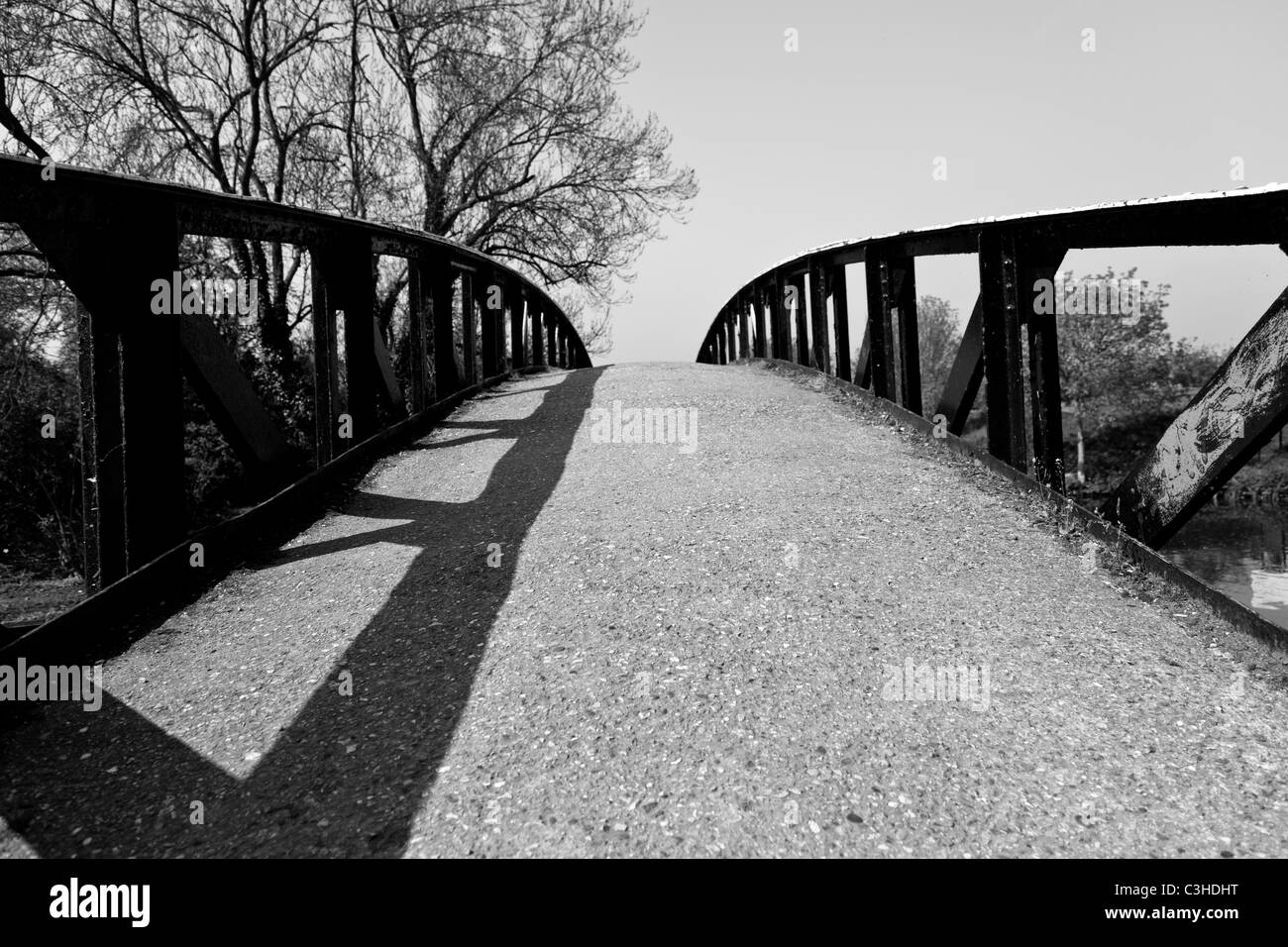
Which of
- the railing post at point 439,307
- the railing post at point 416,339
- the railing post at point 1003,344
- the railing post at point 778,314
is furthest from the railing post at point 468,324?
the railing post at point 1003,344

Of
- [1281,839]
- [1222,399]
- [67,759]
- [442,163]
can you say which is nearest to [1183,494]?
[1222,399]

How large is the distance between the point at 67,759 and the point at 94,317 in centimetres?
190

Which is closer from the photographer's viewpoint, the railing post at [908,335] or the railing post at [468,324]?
the railing post at [908,335]

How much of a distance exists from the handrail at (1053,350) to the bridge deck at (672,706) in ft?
1.35

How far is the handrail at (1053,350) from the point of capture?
322 cm

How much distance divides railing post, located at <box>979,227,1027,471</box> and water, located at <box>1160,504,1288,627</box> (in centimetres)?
2214

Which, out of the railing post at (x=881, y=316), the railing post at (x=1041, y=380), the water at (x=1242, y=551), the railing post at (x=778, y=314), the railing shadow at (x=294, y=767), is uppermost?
the railing post at (x=778, y=314)

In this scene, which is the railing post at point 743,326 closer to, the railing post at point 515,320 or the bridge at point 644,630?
the railing post at point 515,320

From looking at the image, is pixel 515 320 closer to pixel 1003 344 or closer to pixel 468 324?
pixel 468 324

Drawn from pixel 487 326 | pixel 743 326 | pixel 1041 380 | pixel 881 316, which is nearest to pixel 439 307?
pixel 487 326

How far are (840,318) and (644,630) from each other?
6.04m

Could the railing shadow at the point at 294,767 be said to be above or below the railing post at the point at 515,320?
below

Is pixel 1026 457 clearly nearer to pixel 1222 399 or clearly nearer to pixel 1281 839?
pixel 1222 399
